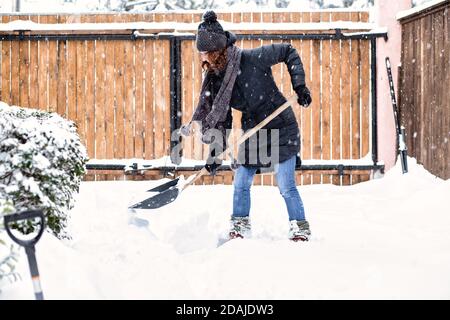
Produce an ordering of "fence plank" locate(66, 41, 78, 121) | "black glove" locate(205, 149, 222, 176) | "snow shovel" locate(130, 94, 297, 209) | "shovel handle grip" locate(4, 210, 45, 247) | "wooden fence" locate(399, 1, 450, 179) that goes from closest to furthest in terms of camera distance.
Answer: "shovel handle grip" locate(4, 210, 45, 247)
"snow shovel" locate(130, 94, 297, 209)
"black glove" locate(205, 149, 222, 176)
"wooden fence" locate(399, 1, 450, 179)
"fence plank" locate(66, 41, 78, 121)

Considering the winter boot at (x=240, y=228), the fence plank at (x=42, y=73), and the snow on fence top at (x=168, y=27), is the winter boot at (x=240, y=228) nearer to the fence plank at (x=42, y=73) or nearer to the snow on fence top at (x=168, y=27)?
the snow on fence top at (x=168, y=27)

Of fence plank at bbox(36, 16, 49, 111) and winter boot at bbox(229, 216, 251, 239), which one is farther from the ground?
fence plank at bbox(36, 16, 49, 111)

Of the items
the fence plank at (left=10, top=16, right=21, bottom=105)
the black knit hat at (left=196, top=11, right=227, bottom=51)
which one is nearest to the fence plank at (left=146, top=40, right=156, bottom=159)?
the fence plank at (left=10, top=16, right=21, bottom=105)

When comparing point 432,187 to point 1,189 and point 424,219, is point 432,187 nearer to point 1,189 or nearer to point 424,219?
point 424,219

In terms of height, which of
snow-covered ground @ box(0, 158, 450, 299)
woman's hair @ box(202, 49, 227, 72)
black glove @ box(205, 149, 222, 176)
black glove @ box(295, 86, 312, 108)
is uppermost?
woman's hair @ box(202, 49, 227, 72)

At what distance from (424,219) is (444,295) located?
2.10 m

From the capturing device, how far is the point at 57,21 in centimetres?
692

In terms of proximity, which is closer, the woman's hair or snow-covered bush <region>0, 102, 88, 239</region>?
snow-covered bush <region>0, 102, 88, 239</region>

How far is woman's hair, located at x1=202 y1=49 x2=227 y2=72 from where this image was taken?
146 inches

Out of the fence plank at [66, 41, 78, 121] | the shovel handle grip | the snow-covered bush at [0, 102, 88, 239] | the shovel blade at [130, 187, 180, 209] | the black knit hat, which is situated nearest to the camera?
the shovel handle grip

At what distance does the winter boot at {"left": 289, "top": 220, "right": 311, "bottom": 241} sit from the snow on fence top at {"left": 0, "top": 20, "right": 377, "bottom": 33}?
3.63 m

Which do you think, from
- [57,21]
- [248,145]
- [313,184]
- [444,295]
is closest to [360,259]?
[444,295]

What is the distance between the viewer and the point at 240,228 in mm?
3992

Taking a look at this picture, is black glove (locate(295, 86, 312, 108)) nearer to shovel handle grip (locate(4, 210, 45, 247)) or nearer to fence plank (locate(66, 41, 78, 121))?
shovel handle grip (locate(4, 210, 45, 247))
